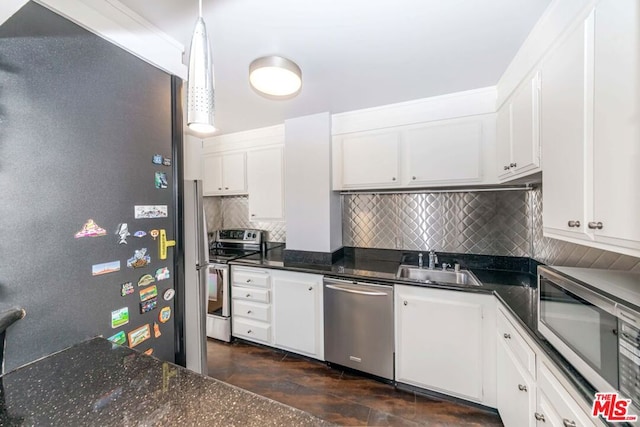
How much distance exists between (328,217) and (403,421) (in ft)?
5.47

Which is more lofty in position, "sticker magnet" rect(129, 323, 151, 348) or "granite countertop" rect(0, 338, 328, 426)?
"granite countertop" rect(0, 338, 328, 426)

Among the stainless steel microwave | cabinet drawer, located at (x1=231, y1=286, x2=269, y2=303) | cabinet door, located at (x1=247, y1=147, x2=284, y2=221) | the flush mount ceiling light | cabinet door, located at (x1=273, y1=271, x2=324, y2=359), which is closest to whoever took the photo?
the stainless steel microwave

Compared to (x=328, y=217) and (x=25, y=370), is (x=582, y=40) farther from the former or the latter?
(x=25, y=370)

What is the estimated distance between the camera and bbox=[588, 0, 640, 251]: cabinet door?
28.1 inches

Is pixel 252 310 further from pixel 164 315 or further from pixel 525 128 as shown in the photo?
pixel 525 128

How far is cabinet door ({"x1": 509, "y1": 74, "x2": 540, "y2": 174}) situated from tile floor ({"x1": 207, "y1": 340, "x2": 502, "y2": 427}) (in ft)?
→ 5.70

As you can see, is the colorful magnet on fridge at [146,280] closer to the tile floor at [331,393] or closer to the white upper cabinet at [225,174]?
the tile floor at [331,393]

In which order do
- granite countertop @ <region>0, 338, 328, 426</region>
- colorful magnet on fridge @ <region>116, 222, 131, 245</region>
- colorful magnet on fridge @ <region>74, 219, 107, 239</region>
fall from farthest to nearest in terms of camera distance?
colorful magnet on fridge @ <region>116, 222, 131, 245</region>
colorful magnet on fridge @ <region>74, 219, 107, 239</region>
granite countertop @ <region>0, 338, 328, 426</region>

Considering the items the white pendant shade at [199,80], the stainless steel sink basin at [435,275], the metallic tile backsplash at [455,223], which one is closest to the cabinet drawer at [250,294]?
the metallic tile backsplash at [455,223]

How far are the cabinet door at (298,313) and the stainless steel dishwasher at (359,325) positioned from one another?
0.09 meters

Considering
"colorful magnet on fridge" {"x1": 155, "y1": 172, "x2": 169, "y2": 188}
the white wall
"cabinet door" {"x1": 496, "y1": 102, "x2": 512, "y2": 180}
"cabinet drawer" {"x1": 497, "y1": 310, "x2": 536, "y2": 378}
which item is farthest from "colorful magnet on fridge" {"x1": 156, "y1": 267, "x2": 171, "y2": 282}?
"cabinet door" {"x1": 496, "y1": 102, "x2": 512, "y2": 180}

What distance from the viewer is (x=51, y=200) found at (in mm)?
816

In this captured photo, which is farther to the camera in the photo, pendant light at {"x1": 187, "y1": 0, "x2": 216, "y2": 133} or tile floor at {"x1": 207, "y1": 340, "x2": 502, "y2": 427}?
tile floor at {"x1": 207, "y1": 340, "x2": 502, "y2": 427}

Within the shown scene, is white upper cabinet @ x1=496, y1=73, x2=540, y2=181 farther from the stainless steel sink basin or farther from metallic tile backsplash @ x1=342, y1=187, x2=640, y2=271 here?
the stainless steel sink basin
